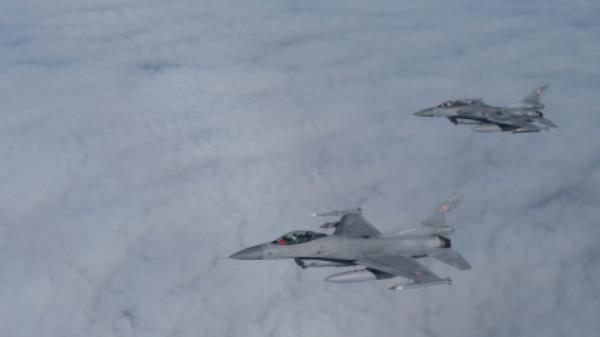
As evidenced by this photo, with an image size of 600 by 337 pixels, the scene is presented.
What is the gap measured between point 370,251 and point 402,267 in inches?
119

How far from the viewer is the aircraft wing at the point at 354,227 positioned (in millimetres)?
36094

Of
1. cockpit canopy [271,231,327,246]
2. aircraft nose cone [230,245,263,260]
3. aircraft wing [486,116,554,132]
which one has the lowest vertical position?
aircraft nose cone [230,245,263,260]

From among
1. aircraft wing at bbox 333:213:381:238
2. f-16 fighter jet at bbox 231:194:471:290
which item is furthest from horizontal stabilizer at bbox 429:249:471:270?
aircraft wing at bbox 333:213:381:238

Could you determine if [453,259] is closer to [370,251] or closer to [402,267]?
[402,267]

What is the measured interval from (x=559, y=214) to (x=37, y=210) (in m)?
101

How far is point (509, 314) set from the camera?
178ft

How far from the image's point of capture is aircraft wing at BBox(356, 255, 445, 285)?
98.6ft

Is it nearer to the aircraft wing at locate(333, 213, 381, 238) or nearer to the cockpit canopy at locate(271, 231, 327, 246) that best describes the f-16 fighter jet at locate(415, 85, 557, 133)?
the aircraft wing at locate(333, 213, 381, 238)

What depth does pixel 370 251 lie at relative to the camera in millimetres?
33531

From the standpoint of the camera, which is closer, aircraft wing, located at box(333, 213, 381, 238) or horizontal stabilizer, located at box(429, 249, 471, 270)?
horizontal stabilizer, located at box(429, 249, 471, 270)

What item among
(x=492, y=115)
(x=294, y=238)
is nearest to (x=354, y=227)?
(x=294, y=238)

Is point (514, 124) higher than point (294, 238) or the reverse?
higher

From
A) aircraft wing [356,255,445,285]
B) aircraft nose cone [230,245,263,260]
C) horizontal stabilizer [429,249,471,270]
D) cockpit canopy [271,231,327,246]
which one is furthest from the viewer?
horizontal stabilizer [429,249,471,270]

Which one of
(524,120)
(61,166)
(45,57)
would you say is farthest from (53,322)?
(45,57)
